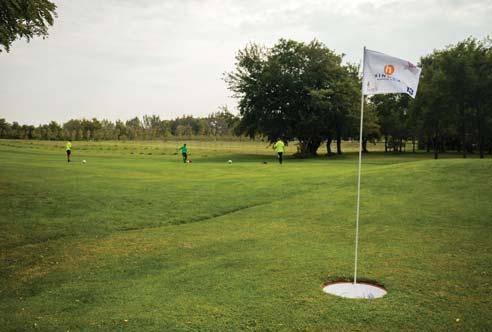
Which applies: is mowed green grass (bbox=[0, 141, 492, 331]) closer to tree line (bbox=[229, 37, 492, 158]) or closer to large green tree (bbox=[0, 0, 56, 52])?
large green tree (bbox=[0, 0, 56, 52])

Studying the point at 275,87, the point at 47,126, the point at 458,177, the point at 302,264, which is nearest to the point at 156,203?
the point at 302,264

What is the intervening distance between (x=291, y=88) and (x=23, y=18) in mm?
48310

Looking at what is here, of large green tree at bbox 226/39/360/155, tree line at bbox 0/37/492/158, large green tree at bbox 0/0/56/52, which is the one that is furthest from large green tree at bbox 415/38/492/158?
large green tree at bbox 0/0/56/52

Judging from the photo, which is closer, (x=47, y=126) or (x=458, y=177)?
(x=458, y=177)

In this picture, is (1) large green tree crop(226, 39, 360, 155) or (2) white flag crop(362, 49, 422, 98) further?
(1) large green tree crop(226, 39, 360, 155)

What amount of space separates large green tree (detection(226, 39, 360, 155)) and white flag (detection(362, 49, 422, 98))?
5386 centimetres

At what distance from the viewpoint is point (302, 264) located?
1084 centimetres

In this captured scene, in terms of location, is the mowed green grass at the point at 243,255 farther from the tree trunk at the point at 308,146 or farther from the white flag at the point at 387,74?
the tree trunk at the point at 308,146

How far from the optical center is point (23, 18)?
2042 cm

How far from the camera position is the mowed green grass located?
786 centimetres

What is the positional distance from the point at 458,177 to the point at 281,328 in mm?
18503

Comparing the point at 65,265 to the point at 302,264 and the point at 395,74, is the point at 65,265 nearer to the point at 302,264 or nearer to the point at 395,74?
the point at 302,264

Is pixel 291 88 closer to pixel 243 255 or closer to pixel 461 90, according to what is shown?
pixel 461 90

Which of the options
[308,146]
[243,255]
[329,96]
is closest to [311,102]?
[329,96]
